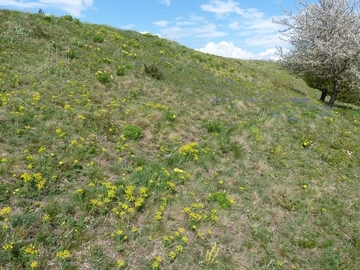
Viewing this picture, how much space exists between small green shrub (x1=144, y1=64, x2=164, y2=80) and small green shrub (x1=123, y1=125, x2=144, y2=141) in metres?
5.50

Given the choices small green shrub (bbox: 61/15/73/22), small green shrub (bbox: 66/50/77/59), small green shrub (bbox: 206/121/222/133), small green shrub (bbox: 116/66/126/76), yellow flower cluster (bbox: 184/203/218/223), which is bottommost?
yellow flower cluster (bbox: 184/203/218/223)

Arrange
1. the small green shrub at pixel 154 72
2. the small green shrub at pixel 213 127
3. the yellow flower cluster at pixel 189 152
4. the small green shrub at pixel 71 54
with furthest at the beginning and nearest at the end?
the small green shrub at pixel 154 72
the small green shrub at pixel 71 54
the small green shrub at pixel 213 127
the yellow flower cluster at pixel 189 152

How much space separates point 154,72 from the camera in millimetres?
14000

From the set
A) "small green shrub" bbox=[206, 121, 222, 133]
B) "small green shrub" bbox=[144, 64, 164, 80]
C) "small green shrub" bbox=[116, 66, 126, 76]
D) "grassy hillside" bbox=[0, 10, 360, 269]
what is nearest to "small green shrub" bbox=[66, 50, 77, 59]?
"grassy hillside" bbox=[0, 10, 360, 269]

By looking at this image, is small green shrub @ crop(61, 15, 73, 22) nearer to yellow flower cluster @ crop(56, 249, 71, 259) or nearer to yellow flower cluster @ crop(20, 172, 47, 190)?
yellow flower cluster @ crop(20, 172, 47, 190)

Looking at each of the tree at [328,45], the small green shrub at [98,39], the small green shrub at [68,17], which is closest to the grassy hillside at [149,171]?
the small green shrub at [98,39]

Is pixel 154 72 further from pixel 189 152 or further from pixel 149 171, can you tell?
pixel 149 171

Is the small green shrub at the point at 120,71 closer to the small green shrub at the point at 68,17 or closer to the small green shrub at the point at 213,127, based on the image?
the small green shrub at the point at 213,127

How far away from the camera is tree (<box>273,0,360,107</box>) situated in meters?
21.1

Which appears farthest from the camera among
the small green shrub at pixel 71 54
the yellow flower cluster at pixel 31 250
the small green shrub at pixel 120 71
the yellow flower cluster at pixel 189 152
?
the small green shrub at pixel 120 71

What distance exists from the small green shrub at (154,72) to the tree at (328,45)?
1426 cm

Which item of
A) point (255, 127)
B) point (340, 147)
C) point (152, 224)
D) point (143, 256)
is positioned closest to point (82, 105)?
point (152, 224)

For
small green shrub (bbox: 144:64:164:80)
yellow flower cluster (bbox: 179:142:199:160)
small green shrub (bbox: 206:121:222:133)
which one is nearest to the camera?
yellow flower cluster (bbox: 179:142:199:160)

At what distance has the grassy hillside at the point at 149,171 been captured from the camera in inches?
212
